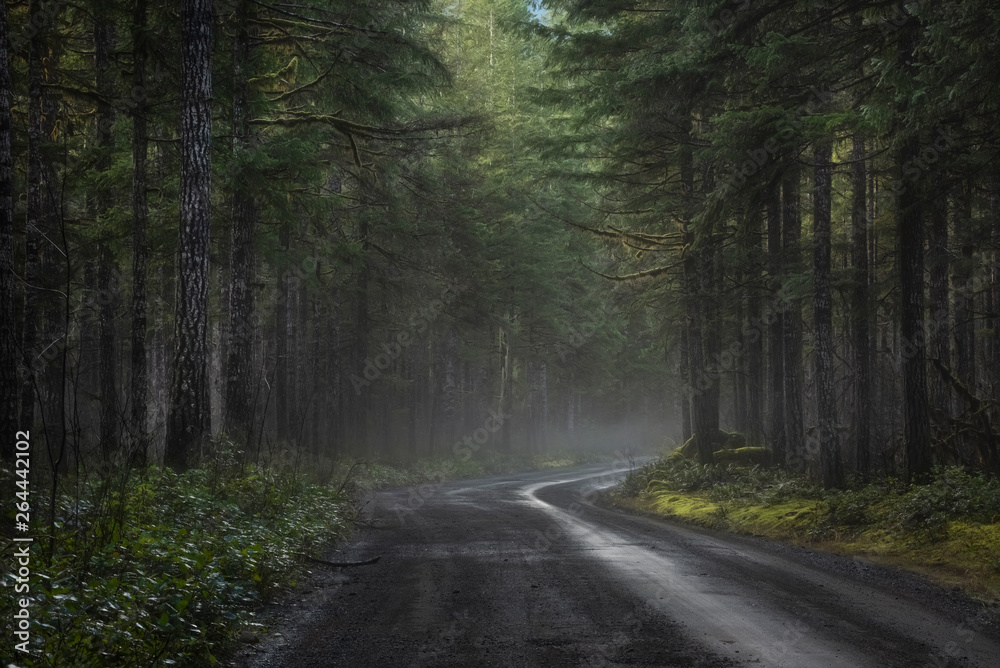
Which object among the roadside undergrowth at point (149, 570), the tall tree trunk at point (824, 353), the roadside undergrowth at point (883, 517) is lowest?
the roadside undergrowth at point (883, 517)

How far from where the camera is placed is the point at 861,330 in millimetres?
18141

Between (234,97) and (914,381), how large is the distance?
1417 cm

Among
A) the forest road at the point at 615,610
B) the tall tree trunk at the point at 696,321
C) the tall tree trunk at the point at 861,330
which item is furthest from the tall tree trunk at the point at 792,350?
the forest road at the point at 615,610

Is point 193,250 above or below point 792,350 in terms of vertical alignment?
above

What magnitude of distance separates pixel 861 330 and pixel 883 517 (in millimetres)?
7251

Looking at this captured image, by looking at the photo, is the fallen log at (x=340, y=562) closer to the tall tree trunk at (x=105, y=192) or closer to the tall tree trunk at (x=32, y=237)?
the tall tree trunk at (x=32, y=237)

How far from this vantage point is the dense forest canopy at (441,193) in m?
12.4

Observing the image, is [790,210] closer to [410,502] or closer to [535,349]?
[410,502]

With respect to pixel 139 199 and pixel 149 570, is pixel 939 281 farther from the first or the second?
pixel 149 570

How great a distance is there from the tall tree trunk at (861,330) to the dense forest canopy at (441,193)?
0.26ft

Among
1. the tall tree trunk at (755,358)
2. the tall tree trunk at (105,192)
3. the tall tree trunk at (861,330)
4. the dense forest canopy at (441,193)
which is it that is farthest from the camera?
the tall tree trunk at (755,358)

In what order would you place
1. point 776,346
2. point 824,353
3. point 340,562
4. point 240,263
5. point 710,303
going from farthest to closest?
point 710,303 < point 776,346 < point 240,263 < point 824,353 < point 340,562

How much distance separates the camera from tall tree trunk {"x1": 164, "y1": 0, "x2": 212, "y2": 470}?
1224cm

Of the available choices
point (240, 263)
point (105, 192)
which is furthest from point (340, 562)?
point (105, 192)
